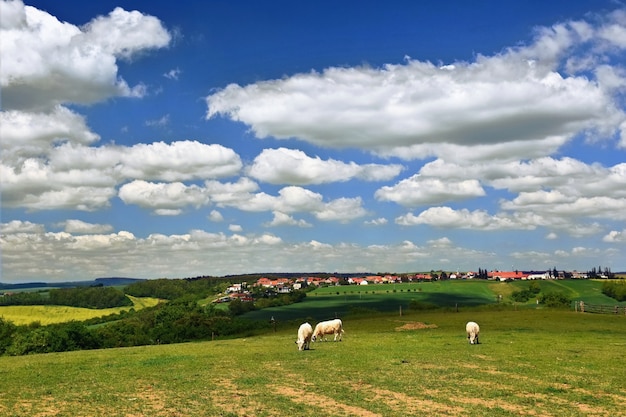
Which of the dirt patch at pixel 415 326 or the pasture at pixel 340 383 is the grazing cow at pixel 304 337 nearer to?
the pasture at pixel 340 383

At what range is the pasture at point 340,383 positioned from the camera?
1862 cm

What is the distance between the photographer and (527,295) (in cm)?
15025

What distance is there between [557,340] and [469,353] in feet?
46.5

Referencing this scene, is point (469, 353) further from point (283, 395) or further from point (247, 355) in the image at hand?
point (283, 395)

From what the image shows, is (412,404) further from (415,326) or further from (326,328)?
(415,326)

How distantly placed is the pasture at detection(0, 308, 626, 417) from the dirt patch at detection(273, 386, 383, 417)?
1.6 inches

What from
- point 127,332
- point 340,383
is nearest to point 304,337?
point 340,383

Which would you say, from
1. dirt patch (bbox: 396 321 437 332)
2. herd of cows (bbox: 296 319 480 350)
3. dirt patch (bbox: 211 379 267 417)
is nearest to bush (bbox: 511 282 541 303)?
dirt patch (bbox: 396 321 437 332)

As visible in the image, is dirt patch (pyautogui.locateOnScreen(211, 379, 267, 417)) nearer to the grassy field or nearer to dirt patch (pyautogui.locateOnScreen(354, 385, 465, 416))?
dirt patch (pyautogui.locateOnScreen(354, 385, 465, 416))

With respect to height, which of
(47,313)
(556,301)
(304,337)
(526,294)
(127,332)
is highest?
(304,337)

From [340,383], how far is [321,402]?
3.95 metres

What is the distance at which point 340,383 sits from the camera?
76.8ft

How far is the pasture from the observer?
18.6 meters

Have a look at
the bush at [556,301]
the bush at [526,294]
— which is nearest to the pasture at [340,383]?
the bush at [556,301]
